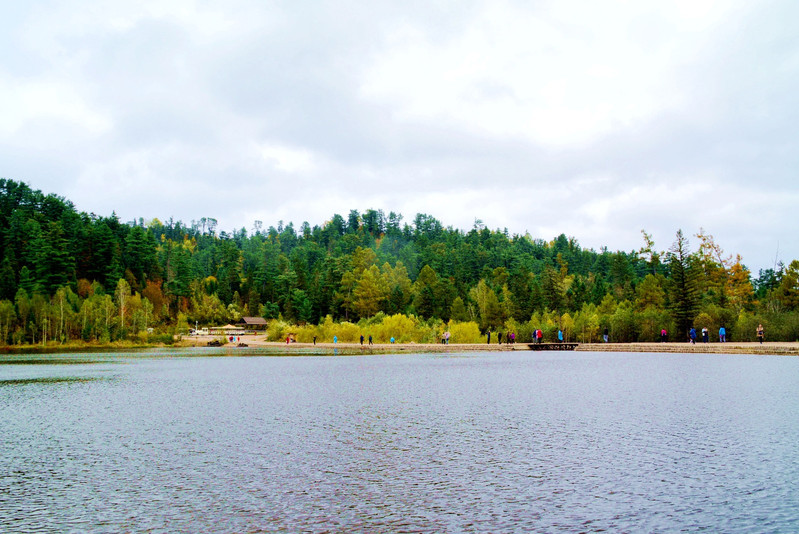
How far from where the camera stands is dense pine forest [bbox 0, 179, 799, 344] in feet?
193

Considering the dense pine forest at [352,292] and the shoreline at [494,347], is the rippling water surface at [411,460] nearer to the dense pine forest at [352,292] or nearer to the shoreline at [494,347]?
the shoreline at [494,347]

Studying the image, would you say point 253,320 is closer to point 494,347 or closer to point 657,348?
point 494,347

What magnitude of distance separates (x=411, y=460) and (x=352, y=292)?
354 ft

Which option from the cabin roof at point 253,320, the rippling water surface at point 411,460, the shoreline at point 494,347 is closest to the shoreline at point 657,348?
the shoreline at point 494,347

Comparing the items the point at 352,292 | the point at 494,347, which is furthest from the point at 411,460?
the point at 352,292

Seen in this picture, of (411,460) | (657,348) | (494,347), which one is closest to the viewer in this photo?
(411,460)

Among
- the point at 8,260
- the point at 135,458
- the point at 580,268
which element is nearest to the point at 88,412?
the point at 135,458

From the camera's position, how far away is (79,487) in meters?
9.79

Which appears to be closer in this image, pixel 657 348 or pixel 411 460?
pixel 411 460

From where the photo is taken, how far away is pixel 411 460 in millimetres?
11258

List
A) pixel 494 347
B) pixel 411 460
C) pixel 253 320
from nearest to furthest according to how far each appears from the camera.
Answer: pixel 411 460, pixel 494 347, pixel 253 320

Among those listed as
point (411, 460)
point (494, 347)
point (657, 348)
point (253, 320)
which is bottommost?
point (494, 347)

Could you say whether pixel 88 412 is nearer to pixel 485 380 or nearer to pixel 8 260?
pixel 485 380

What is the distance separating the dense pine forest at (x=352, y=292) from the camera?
58.8 m
